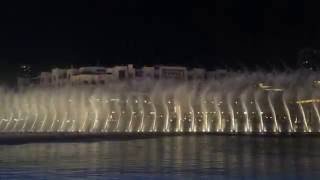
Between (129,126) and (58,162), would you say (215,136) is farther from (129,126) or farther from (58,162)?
(58,162)

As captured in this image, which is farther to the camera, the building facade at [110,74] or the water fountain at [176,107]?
the building facade at [110,74]

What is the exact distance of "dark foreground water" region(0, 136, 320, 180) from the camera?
22.9m

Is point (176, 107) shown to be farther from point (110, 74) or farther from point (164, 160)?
point (164, 160)

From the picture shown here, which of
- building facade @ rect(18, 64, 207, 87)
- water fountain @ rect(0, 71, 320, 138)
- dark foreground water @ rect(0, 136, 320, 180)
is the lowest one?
dark foreground water @ rect(0, 136, 320, 180)

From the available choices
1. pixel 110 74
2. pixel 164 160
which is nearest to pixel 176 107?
pixel 110 74

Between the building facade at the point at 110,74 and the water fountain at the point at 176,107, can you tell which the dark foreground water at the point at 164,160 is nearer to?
the water fountain at the point at 176,107

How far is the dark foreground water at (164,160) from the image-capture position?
22.9 meters

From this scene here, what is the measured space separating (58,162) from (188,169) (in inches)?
230

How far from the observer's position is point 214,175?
22.6 meters

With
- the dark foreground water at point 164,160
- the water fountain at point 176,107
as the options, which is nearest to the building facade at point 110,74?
the water fountain at point 176,107

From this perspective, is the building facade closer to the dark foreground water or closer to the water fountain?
the water fountain

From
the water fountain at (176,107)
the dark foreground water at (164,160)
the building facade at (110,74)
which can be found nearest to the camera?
the dark foreground water at (164,160)

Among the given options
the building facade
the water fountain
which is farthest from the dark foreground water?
the building facade

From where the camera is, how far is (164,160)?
28016 mm
